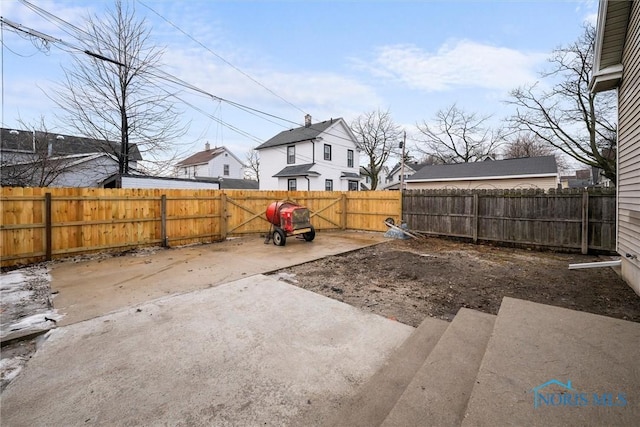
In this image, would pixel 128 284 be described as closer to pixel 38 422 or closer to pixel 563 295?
pixel 38 422

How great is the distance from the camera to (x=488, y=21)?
812 cm

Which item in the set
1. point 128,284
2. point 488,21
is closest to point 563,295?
point 128,284

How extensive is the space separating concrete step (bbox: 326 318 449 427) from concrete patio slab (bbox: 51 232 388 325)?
345cm

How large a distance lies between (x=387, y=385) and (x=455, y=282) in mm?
3422

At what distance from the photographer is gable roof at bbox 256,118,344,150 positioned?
21.7 meters

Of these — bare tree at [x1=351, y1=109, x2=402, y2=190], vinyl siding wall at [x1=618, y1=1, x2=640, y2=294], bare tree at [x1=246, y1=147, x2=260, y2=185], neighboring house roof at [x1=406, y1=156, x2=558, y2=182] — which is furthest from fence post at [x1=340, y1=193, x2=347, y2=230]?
bare tree at [x1=246, y1=147, x2=260, y2=185]

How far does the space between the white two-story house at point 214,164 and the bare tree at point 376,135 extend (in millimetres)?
15688

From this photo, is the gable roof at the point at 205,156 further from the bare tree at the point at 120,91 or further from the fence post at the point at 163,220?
the fence post at the point at 163,220

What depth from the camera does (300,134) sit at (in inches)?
897

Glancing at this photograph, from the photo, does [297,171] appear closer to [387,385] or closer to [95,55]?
[95,55]

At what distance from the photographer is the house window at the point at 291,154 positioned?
22547 mm

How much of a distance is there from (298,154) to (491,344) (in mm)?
21020

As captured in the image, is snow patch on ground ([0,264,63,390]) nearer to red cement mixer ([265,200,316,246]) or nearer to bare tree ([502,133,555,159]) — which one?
red cement mixer ([265,200,316,246])

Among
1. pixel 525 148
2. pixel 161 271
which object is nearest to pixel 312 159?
pixel 161 271
